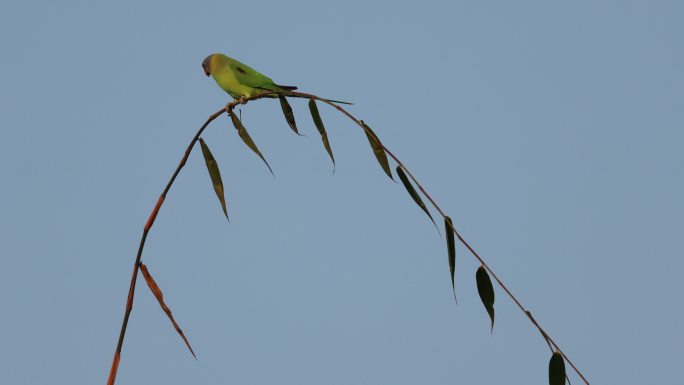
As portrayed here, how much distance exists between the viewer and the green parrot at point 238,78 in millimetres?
5512

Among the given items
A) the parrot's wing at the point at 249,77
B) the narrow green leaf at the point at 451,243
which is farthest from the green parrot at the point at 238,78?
the narrow green leaf at the point at 451,243

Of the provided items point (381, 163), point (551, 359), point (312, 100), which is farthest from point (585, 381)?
point (312, 100)

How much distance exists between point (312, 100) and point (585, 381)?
1.25 metres

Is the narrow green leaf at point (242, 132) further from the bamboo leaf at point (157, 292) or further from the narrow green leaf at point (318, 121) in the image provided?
the bamboo leaf at point (157, 292)

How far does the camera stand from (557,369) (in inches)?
92.7

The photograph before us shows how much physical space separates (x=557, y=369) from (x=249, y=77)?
12.0 feet

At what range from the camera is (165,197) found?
8.01 ft

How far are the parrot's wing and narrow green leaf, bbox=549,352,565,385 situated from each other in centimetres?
358

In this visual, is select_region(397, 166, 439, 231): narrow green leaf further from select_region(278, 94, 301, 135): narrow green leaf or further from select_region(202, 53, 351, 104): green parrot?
select_region(202, 53, 351, 104): green parrot

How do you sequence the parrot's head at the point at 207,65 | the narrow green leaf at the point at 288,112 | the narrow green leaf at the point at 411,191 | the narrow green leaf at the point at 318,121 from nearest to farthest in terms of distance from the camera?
the narrow green leaf at the point at 411,191
the narrow green leaf at the point at 318,121
the narrow green leaf at the point at 288,112
the parrot's head at the point at 207,65

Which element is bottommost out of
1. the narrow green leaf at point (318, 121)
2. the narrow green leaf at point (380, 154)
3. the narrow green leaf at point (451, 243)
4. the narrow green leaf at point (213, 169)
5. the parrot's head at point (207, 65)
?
the narrow green leaf at point (451, 243)

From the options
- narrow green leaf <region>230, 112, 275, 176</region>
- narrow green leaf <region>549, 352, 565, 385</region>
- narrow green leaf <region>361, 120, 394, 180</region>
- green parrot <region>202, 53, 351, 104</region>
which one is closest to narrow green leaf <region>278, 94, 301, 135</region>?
narrow green leaf <region>230, 112, 275, 176</region>

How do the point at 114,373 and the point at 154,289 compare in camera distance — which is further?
the point at 154,289

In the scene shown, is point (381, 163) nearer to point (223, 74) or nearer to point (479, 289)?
point (479, 289)
